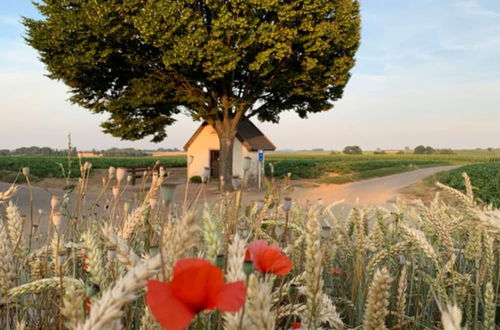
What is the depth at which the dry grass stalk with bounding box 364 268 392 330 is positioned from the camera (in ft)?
2.94

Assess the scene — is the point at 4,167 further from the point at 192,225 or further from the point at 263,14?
the point at 192,225

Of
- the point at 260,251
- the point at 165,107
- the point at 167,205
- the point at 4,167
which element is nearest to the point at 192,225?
the point at 167,205

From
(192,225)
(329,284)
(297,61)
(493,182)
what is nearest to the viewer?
(192,225)

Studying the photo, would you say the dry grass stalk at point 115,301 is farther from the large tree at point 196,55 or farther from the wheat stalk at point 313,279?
the large tree at point 196,55

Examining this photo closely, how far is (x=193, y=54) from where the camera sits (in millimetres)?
15938

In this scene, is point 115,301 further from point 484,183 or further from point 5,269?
point 484,183

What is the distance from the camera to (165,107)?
878 inches

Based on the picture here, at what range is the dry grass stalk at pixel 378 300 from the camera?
2.94 feet

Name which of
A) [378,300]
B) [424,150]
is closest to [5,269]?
[378,300]

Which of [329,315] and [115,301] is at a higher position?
[115,301]

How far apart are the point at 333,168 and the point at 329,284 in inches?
1458

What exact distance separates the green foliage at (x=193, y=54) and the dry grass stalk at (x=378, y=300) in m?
16.0

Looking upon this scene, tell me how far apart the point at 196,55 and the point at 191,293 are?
645 inches

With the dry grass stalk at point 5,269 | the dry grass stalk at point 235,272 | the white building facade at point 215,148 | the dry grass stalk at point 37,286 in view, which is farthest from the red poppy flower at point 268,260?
the white building facade at point 215,148
